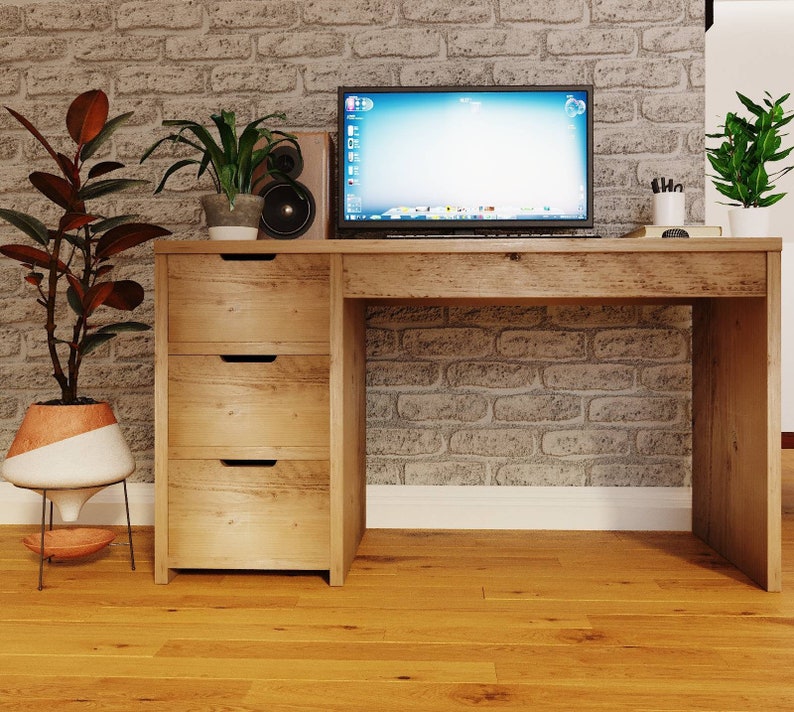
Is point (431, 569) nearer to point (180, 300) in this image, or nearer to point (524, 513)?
point (524, 513)

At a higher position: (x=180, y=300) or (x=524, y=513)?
(x=180, y=300)

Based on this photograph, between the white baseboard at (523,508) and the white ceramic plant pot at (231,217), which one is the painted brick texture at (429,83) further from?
the white ceramic plant pot at (231,217)

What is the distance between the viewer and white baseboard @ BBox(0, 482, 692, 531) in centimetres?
203

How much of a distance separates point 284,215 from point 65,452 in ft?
2.50

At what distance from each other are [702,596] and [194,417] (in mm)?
1149

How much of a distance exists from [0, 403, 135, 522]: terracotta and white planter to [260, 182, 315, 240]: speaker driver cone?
2.01ft

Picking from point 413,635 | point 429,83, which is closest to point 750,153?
point 429,83

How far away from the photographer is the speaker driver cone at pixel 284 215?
181 cm

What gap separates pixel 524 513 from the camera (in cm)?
205

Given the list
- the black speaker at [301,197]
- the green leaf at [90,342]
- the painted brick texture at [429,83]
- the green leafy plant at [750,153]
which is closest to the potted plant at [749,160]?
the green leafy plant at [750,153]

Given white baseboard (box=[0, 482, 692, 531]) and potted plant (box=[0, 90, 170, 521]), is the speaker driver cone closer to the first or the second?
potted plant (box=[0, 90, 170, 521])

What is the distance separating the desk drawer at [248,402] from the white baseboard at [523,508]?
1.85 feet

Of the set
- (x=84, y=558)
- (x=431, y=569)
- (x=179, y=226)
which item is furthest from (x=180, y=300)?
(x=431, y=569)

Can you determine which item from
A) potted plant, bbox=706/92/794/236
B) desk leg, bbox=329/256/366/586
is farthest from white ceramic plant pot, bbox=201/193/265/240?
potted plant, bbox=706/92/794/236
